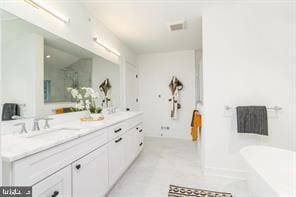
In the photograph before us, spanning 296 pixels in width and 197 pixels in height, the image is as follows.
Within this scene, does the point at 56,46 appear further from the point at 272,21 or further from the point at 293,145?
the point at 293,145

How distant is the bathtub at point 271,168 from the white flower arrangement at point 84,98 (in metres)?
1.98

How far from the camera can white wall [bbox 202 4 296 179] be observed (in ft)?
6.93

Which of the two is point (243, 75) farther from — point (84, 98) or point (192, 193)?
point (84, 98)

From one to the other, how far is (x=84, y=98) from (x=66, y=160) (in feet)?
4.41

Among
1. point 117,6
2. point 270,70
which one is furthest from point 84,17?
point 270,70

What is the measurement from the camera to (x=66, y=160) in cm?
120

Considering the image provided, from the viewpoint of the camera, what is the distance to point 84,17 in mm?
2260

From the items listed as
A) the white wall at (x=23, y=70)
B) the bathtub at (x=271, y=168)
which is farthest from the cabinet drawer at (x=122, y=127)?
the bathtub at (x=271, y=168)

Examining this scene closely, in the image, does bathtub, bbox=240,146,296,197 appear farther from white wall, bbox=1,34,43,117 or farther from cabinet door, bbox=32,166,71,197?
white wall, bbox=1,34,43,117

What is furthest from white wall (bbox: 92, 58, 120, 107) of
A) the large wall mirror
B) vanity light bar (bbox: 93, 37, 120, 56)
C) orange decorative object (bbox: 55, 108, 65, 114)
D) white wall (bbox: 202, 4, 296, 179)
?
white wall (bbox: 202, 4, 296, 179)

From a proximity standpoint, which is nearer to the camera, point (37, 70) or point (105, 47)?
point (37, 70)

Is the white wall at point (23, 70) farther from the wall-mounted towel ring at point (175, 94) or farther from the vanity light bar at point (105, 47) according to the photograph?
the wall-mounted towel ring at point (175, 94)

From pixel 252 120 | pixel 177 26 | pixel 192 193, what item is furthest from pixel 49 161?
pixel 177 26

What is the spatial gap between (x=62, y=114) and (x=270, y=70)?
109 inches
